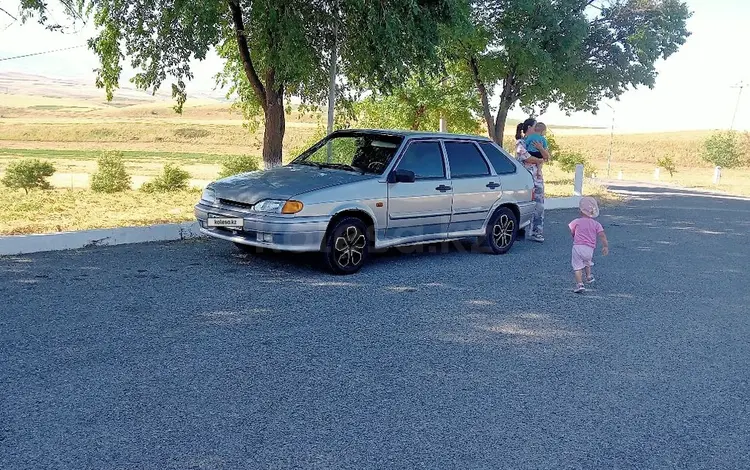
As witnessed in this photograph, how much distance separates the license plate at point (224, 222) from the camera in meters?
8.45

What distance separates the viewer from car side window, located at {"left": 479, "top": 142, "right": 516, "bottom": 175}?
418 inches

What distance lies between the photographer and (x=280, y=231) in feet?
26.6

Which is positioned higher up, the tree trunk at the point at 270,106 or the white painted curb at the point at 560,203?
the tree trunk at the point at 270,106

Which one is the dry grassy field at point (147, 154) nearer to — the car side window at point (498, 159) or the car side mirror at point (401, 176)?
the car side mirror at point (401, 176)

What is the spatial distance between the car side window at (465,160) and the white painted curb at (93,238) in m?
3.97

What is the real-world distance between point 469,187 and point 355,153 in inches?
65.8

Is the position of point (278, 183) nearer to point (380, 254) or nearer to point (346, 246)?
point (346, 246)

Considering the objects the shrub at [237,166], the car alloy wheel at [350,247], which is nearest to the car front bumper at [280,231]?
the car alloy wheel at [350,247]

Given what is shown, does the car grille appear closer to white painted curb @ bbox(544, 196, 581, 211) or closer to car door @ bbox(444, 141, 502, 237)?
car door @ bbox(444, 141, 502, 237)

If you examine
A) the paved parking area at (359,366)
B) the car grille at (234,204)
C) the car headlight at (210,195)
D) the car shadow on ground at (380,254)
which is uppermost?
the car headlight at (210,195)

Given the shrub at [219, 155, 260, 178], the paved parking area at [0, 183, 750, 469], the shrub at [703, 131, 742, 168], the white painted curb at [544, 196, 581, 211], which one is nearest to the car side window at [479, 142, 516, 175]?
the paved parking area at [0, 183, 750, 469]

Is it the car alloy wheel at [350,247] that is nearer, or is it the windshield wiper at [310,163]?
the car alloy wheel at [350,247]

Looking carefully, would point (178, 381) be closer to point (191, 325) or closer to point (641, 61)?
point (191, 325)

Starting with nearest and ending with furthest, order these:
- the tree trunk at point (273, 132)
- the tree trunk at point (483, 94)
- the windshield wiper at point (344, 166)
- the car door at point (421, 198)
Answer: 1. the car door at point (421, 198)
2. the windshield wiper at point (344, 166)
3. the tree trunk at point (273, 132)
4. the tree trunk at point (483, 94)
